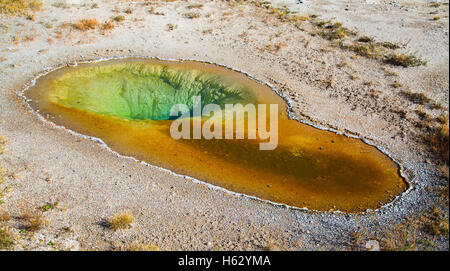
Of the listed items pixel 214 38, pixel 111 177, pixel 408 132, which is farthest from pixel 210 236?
pixel 214 38

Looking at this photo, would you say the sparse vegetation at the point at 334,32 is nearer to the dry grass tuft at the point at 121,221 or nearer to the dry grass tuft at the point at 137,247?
the dry grass tuft at the point at 121,221

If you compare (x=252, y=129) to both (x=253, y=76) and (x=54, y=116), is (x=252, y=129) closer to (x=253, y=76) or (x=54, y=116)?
(x=253, y=76)

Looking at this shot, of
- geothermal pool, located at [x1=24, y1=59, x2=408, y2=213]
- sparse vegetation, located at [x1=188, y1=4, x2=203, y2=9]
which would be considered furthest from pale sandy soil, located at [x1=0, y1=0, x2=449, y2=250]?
geothermal pool, located at [x1=24, y1=59, x2=408, y2=213]

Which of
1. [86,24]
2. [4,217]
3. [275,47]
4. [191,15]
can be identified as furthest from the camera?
[191,15]

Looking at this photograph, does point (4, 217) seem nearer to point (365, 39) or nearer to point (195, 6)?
point (365, 39)

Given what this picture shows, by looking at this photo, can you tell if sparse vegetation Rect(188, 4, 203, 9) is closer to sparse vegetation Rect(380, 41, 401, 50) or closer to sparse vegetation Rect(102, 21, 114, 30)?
sparse vegetation Rect(102, 21, 114, 30)

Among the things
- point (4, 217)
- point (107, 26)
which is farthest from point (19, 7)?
point (4, 217)
